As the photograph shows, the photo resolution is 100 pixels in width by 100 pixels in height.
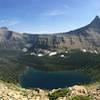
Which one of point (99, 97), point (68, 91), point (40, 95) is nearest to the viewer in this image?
point (99, 97)

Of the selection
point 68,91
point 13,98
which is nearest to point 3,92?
point 13,98

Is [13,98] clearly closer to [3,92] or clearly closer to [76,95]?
[3,92]

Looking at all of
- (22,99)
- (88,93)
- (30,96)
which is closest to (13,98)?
(22,99)

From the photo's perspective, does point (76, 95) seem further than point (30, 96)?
No

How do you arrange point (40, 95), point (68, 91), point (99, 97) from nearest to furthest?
point (99, 97), point (68, 91), point (40, 95)

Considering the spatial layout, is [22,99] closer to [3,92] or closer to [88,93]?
[3,92]

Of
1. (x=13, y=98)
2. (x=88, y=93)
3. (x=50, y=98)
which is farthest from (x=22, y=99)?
(x=88, y=93)

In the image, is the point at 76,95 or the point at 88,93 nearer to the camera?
the point at 76,95

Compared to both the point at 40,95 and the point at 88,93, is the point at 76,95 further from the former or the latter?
the point at 40,95
